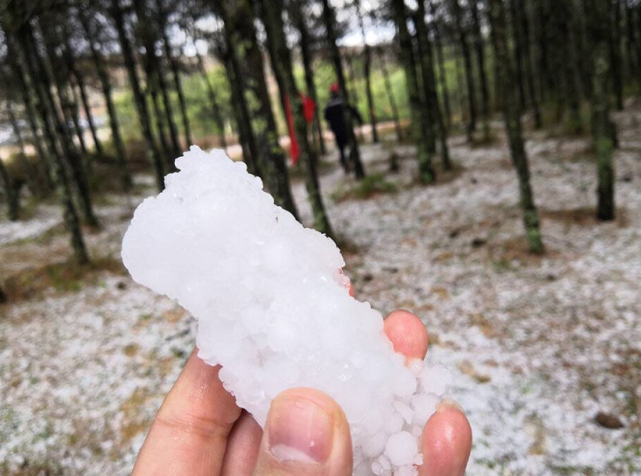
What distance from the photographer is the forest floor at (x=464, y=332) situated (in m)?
3.60

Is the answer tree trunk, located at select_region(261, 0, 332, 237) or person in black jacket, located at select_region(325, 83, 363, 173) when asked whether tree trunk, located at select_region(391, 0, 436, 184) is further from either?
tree trunk, located at select_region(261, 0, 332, 237)

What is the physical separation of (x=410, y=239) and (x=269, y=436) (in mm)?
6959

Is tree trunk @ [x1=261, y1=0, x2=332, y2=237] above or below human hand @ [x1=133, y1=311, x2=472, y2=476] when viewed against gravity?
above

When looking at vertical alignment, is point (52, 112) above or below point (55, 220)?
above

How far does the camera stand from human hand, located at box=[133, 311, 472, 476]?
1270 mm

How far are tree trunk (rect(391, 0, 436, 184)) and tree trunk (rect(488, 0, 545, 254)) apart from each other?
4.57 m

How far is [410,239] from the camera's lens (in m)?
7.98

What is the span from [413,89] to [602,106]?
485 cm

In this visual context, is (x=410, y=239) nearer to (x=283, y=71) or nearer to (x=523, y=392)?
(x=283, y=71)

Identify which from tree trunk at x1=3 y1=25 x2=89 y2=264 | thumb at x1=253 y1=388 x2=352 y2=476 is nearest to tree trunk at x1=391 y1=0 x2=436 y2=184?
tree trunk at x1=3 y1=25 x2=89 y2=264

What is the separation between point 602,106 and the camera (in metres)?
6.61

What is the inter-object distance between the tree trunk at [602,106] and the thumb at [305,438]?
23.7 ft

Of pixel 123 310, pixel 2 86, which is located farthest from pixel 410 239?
pixel 2 86

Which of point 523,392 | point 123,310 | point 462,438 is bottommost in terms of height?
point 523,392
